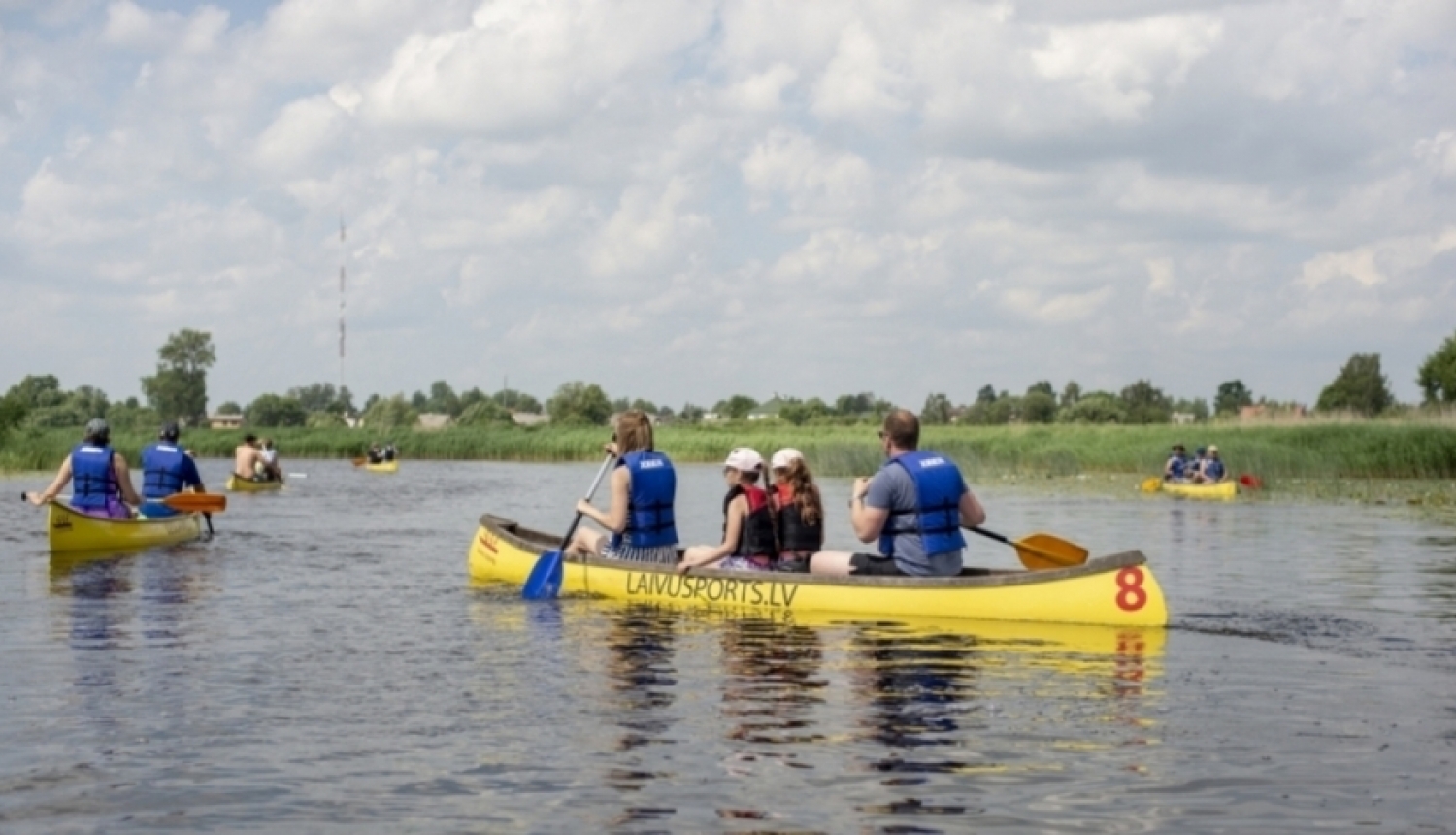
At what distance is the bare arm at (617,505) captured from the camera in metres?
13.9

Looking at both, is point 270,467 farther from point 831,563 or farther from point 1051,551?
point 1051,551

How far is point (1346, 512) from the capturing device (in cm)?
2869

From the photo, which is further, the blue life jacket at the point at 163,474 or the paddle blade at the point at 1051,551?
the blue life jacket at the point at 163,474

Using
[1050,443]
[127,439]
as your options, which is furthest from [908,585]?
[127,439]

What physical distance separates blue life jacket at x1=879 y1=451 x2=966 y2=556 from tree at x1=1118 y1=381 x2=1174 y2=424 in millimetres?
89244

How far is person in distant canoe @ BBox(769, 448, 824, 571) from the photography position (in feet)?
43.5

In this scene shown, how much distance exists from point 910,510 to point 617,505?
285cm

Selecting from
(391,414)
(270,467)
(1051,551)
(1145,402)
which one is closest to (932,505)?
(1051,551)

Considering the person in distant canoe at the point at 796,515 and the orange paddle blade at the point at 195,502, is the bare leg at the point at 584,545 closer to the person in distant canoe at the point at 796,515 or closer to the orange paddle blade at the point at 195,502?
the person in distant canoe at the point at 796,515

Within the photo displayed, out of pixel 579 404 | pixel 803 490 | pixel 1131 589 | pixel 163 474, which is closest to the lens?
pixel 1131 589

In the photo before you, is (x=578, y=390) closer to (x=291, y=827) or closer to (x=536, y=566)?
(x=536, y=566)

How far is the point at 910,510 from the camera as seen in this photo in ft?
40.4

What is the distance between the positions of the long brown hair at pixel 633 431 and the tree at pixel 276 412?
121m

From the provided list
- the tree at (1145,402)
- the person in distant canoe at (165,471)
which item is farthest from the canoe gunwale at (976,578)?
the tree at (1145,402)
